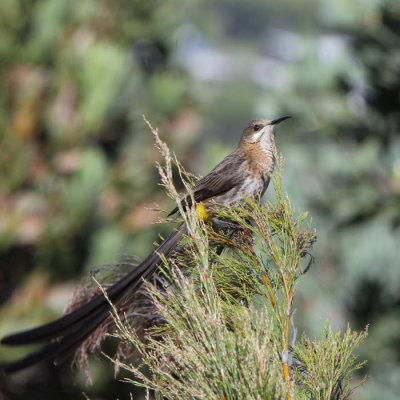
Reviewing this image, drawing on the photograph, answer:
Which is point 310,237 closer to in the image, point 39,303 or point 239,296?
point 239,296

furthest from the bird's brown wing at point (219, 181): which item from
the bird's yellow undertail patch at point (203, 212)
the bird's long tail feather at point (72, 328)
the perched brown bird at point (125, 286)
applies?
the bird's long tail feather at point (72, 328)

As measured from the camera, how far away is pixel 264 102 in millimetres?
8617

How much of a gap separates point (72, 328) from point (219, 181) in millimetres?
1230

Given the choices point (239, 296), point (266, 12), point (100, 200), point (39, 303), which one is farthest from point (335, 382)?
point (266, 12)

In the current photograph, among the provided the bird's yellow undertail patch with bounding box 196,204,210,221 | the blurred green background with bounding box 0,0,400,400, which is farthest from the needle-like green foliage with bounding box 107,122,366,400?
the blurred green background with bounding box 0,0,400,400

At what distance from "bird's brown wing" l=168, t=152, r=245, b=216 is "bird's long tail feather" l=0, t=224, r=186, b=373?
80 centimetres

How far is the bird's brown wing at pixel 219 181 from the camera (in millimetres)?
2967

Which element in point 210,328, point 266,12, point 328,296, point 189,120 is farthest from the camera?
point 266,12

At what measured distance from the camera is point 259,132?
11.3 ft

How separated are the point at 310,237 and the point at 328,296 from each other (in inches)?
241

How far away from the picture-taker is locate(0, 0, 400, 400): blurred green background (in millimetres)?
7188

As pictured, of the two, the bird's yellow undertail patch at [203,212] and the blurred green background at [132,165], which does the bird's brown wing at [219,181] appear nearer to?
the bird's yellow undertail patch at [203,212]

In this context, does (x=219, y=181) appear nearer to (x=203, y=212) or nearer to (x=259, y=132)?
(x=203, y=212)

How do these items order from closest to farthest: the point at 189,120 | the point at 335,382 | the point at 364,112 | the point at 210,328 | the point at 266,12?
the point at 210,328 → the point at 335,382 → the point at 364,112 → the point at 189,120 → the point at 266,12
